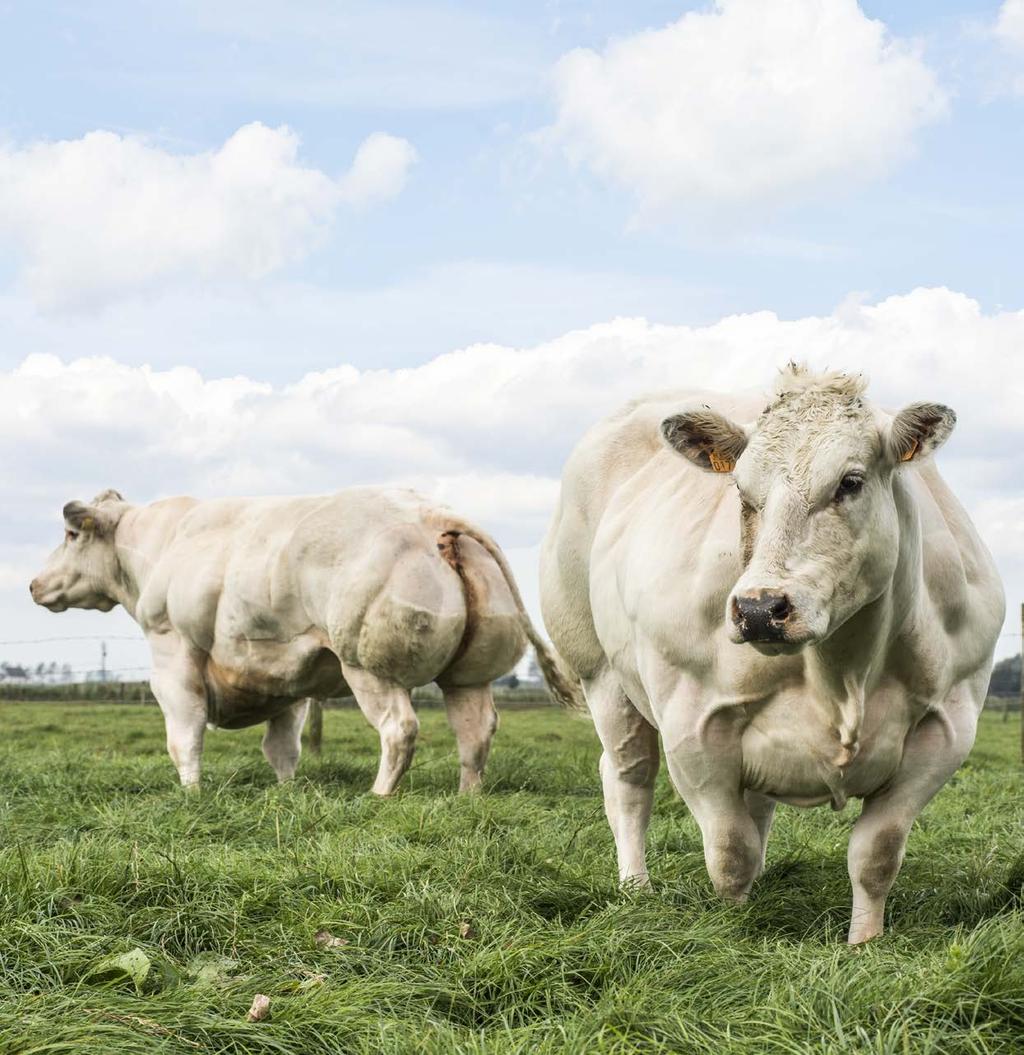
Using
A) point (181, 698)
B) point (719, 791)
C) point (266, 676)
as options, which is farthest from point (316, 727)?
point (719, 791)

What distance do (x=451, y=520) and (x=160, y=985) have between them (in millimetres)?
6242

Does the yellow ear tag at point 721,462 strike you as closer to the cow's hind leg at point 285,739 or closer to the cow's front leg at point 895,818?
the cow's front leg at point 895,818

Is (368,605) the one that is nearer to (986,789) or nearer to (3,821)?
(3,821)

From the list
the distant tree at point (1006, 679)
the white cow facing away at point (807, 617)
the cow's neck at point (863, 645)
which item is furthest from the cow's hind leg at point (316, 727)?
the distant tree at point (1006, 679)

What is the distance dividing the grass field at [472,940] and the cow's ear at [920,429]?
150 centimetres

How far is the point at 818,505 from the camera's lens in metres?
4.17

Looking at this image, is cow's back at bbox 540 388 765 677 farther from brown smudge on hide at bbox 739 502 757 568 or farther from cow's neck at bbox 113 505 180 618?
cow's neck at bbox 113 505 180 618

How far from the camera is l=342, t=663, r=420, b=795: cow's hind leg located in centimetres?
947

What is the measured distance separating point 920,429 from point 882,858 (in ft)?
5.26

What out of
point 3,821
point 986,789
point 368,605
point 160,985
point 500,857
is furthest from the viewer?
point 986,789

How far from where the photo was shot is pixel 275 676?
35.1 feet

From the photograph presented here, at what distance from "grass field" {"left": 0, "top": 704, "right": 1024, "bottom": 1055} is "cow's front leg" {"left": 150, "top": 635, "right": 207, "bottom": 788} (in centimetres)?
320

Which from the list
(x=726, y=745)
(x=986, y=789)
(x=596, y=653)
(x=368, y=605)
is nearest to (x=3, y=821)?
(x=368, y=605)

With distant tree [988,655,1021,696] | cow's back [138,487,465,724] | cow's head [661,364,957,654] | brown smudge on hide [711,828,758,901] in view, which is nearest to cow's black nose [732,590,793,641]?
cow's head [661,364,957,654]
